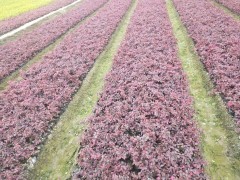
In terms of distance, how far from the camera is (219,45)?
21484mm

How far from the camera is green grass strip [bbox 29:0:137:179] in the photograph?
1193 cm

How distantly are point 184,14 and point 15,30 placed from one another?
75.0ft

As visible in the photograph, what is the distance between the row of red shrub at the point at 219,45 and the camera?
1571 centimetres

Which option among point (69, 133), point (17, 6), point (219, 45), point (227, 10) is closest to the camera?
point (69, 133)

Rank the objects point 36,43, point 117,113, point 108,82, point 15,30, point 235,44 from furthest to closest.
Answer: point 15,30 < point 36,43 < point 235,44 < point 108,82 < point 117,113

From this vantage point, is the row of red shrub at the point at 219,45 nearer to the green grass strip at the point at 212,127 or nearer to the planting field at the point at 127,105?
the planting field at the point at 127,105

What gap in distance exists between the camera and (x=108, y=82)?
18.0 m

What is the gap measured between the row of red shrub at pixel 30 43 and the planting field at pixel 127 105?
0.17 metres

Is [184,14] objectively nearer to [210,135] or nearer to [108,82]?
[108,82]

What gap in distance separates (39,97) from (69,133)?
426 cm

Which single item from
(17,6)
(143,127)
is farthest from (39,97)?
(17,6)

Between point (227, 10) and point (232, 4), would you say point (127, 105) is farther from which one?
point (232, 4)

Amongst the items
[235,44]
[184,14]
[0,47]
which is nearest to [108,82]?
[235,44]

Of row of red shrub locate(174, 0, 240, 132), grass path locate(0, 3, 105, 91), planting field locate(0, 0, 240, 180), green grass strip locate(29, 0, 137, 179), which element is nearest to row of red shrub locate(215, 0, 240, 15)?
row of red shrub locate(174, 0, 240, 132)
